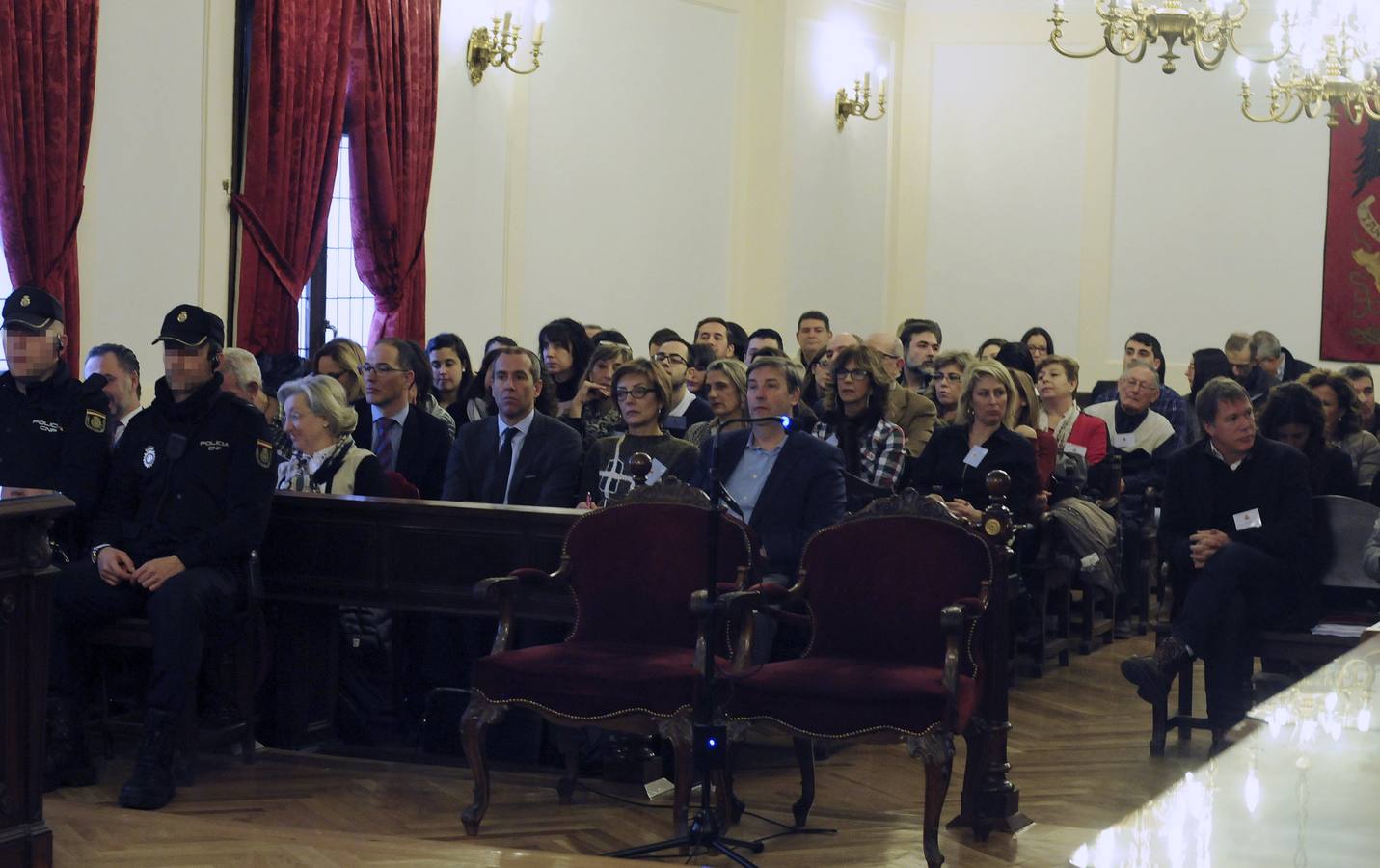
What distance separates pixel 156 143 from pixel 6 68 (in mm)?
928

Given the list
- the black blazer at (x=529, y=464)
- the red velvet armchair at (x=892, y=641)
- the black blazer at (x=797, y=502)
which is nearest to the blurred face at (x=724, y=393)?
the black blazer at (x=529, y=464)

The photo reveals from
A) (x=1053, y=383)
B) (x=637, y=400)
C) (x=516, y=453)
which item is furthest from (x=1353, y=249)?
(x=516, y=453)

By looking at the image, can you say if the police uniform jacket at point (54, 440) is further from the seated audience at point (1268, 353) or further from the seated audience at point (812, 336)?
the seated audience at point (1268, 353)

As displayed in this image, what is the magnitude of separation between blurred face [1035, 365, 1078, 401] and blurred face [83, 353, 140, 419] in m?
4.31

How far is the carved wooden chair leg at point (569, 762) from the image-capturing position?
5.17m

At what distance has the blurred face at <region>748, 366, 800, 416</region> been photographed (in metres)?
5.88

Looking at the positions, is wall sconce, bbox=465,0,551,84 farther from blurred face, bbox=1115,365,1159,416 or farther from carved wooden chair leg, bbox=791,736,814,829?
carved wooden chair leg, bbox=791,736,814,829

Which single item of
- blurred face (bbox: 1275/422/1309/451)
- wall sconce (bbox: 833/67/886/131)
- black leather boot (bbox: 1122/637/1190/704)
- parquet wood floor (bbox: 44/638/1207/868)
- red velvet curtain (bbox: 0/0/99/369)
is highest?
wall sconce (bbox: 833/67/886/131)

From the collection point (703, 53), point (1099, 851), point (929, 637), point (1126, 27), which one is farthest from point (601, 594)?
point (703, 53)

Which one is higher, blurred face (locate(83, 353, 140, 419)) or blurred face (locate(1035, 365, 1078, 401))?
blurred face (locate(1035, 365, 1078, 401))

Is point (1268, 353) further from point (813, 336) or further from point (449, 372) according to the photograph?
point (449, 372)

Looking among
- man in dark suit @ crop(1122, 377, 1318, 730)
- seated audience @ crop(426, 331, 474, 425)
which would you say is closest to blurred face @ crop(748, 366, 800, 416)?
man in dark suit @ crop(1122, 377, 1318, 730)

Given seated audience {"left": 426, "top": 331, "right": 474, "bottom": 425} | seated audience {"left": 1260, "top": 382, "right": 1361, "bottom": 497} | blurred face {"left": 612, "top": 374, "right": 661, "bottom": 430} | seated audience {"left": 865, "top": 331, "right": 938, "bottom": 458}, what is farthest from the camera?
seated audience {"left": 426, "top": 331, "right": 474, "bottom": 425}

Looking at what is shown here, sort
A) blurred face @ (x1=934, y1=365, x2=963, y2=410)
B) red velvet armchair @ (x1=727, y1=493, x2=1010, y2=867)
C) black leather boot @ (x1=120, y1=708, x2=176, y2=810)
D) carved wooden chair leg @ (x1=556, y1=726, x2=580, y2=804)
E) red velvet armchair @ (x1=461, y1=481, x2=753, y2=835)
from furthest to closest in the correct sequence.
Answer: blurred face @ (x1=934, y1=365, x2=963, y2=410) → carved wooden chair leg @ (x1=556, y1=726, x2=580, y2=804) → black leather boot @ (x1=120, y1=708, x2=176, y2=810) → red velvet armchair @ (x1=461, y1=481, x2=753, y2=835) → red velvet armchair @ (x1=727, y1=493, x2=1010, y2=867)
